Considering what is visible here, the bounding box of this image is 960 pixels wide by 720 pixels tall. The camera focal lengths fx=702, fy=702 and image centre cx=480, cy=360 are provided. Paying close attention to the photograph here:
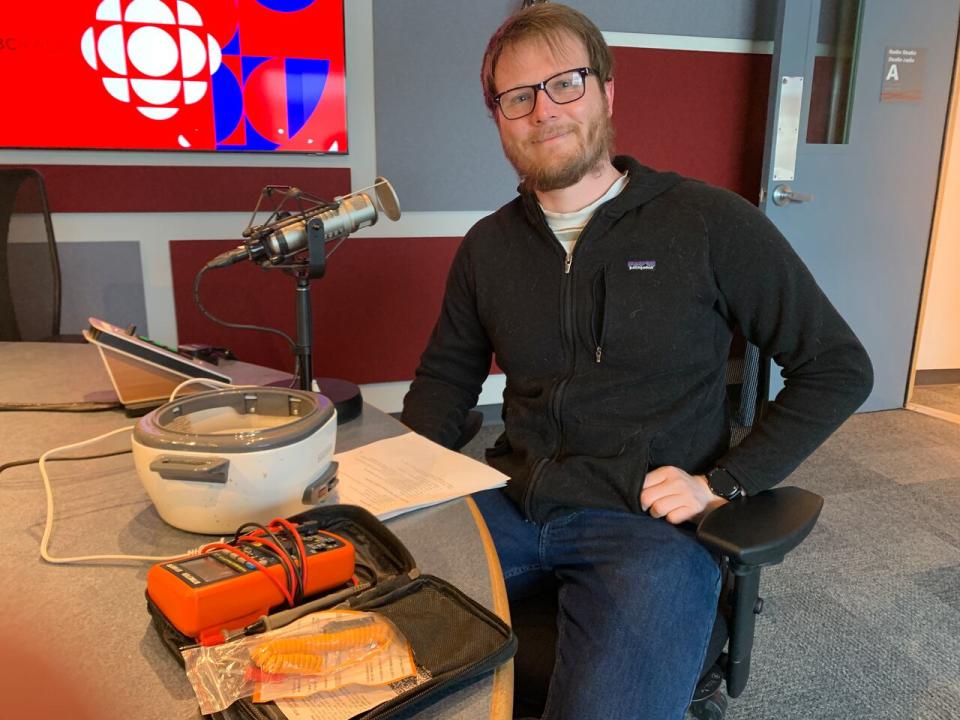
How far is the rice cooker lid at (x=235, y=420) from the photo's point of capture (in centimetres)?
73

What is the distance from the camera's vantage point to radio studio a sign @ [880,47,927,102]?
3037 millimetres

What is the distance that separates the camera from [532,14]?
1.31 m

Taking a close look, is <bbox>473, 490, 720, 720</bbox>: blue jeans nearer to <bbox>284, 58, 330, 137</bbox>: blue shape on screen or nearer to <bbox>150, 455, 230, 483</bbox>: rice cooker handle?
<bbox>150, 455, 230, 483</bbox>: rice cooker handle

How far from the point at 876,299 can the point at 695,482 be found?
269cm

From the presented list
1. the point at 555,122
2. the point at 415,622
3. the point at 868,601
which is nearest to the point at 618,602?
the point at 415,622

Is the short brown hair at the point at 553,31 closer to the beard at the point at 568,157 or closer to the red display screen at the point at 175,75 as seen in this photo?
the beard at the point at 568,157

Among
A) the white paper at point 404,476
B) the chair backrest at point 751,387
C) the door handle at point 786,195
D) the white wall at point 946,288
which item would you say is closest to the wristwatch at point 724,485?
the white paper at point 404,476

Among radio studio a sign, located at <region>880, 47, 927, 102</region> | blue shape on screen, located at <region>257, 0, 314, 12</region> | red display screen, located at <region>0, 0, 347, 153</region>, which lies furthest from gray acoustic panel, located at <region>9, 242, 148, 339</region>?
radio studio a sign, located at <region>880, 47, 927, 102</region>

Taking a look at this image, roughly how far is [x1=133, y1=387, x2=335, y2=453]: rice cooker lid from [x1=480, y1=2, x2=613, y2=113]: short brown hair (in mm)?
816

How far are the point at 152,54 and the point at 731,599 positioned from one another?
8.26 ft

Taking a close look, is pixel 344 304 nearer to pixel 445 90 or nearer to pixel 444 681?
pixel 445 90

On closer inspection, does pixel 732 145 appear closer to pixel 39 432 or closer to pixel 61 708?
pixel 39 432

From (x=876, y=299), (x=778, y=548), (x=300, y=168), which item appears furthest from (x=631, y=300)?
(x=876, y=299)

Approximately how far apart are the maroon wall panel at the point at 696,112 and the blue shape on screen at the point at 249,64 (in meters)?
1.45
